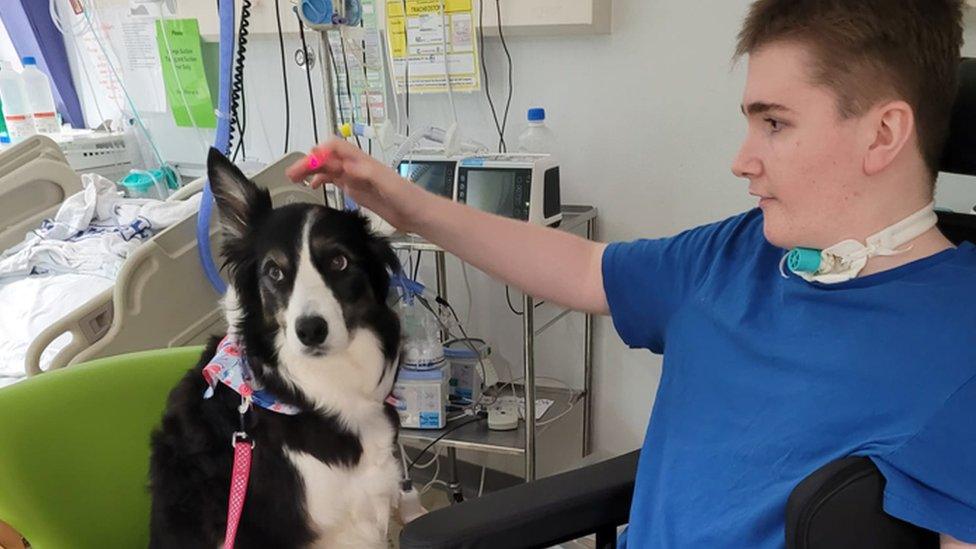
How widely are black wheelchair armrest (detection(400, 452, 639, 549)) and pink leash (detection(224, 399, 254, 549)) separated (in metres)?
0.31

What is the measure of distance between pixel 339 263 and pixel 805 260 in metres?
0.70

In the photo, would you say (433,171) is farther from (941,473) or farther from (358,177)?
(941,473)

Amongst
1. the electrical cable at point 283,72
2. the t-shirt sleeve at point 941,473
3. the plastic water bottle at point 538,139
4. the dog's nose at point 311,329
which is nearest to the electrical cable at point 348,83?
the electrical cable at point 283,72

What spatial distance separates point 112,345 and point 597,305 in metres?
1.13

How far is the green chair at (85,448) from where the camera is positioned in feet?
3.50

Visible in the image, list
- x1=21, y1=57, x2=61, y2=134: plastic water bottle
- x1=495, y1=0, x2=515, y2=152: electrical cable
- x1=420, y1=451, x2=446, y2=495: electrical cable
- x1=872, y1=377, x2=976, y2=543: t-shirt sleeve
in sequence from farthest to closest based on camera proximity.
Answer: x1=21, y1=57, x2=61, y2=134: plastic water bottle < x1=420, y1=451, x2=446, y2=495: electrical cable < x1=495, y1=0, x2=515, y2=152: electrical cable < x1=872, y1=377, x2=976, y2=543: t-shirt sleeve

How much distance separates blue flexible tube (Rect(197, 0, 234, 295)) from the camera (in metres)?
1.34

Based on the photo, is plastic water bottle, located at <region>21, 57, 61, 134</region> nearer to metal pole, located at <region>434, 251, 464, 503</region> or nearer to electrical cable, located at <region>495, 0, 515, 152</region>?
metal pole, located at <region>434, 251, 464, 503</region>

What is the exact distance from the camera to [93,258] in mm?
1922

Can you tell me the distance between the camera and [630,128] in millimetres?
2004

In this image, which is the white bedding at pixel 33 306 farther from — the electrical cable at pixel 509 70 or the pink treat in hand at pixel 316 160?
the electrical cable at pixel 509 70

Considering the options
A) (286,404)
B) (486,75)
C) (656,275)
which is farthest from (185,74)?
(656,275)

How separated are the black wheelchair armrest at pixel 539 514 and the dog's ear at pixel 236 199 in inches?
21.9

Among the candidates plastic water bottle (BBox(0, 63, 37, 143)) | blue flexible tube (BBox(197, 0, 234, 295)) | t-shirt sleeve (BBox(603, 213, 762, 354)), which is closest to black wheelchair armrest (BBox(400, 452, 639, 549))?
t-shirt sleeve (BBox(603, 213, 762, 354))
